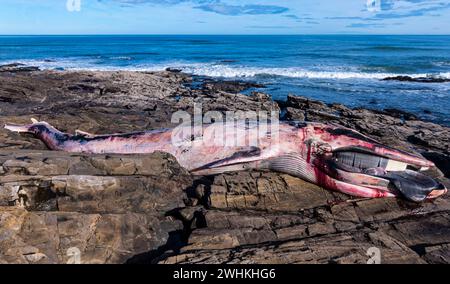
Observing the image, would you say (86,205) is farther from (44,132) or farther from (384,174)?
(384,174)

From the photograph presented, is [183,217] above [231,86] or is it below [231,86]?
below

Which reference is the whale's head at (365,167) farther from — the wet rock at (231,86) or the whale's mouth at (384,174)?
the wet rock at (231,86)

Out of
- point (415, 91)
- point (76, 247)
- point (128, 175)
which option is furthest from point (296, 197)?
point (415, 91)

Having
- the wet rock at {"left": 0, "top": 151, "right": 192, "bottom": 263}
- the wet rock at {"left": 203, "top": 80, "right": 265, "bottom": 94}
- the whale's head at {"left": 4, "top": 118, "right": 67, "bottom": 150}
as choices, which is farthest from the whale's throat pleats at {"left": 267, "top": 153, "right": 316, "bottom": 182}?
the wet rock at {"left": 203, "top": 80, "right": 265, "bottom": 94}

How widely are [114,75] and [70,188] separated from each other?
62.4 ft

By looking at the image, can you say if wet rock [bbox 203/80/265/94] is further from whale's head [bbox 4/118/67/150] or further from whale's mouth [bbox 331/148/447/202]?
whale's mouth [bbox 331/148/447/202]

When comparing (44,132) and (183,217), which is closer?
(183,217)

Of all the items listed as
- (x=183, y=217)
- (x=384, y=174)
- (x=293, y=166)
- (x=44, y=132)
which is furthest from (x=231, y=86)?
(x=183, y=217)

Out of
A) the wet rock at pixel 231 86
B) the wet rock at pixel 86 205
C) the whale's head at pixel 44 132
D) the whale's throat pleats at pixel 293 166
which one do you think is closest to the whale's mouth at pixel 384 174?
the whale's throat pleats at pixel 293 166

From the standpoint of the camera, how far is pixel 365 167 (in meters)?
6.20

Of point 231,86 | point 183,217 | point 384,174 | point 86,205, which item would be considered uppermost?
point 231,86

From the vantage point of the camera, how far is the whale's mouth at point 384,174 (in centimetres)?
554

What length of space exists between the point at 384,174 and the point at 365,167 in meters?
0.36
